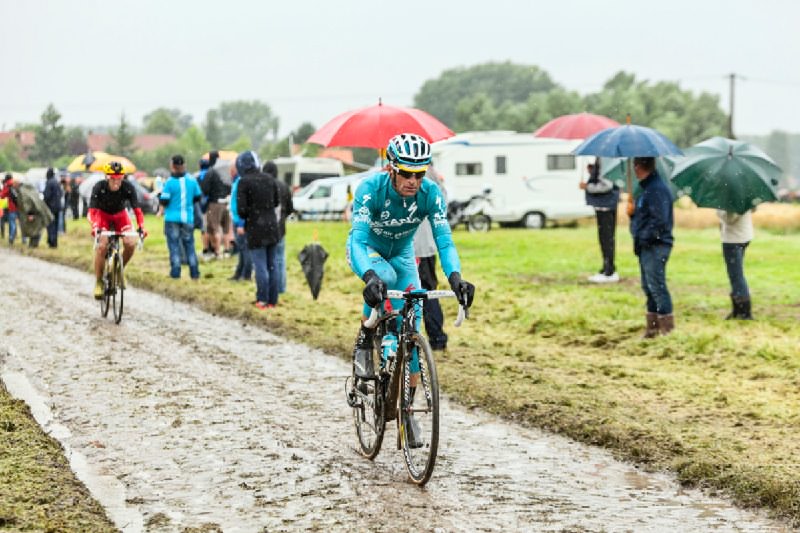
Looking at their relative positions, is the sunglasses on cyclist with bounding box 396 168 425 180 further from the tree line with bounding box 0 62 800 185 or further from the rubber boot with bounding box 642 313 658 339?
the tree line with bounding box 0 62 800 185

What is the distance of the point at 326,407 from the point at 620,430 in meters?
2.35

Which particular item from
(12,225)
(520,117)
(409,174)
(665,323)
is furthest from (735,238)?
(520,117)

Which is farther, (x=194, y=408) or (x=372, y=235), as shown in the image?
(x=194, y=408)

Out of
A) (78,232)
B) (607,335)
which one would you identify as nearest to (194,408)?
(607,335)

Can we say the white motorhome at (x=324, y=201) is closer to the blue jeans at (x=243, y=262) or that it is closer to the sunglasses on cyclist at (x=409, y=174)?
the blue jeans at (x=243, y=262)

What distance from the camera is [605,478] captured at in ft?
23.2

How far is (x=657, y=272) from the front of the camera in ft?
40.8

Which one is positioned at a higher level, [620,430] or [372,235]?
[372,235]

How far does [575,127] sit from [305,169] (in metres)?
36.8

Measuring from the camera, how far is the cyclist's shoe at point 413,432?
21.8ft

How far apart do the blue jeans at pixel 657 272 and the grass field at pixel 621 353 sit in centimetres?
38

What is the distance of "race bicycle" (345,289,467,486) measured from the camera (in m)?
6.49

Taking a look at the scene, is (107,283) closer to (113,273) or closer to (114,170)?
(113,273)

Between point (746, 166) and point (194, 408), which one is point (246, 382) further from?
point (746, 166)
